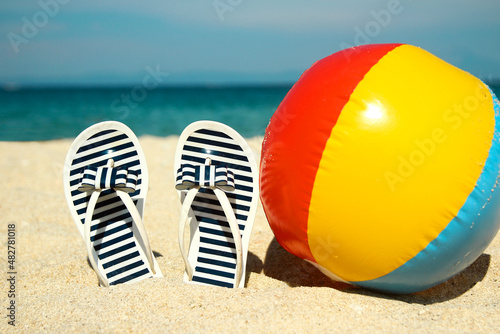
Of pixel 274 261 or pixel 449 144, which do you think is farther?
pixel 274 261

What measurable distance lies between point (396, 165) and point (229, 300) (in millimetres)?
1383

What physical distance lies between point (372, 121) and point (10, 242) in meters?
3.62

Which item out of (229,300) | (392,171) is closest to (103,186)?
(229,300)

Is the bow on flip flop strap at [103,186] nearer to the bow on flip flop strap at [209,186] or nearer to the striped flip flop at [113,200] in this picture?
the striped flip flop at [113,200]

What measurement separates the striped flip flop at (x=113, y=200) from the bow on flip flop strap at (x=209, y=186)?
0.40 m

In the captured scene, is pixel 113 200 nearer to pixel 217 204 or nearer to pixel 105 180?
pixel 105 180

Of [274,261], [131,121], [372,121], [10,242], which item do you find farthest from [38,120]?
[372,121]

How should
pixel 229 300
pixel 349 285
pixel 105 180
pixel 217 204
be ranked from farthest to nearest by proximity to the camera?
pixel 217 204 < pixel 105 180 < pixel 349 285 < pixel 229 300

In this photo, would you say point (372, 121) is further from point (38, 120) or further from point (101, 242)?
point (38, 120)

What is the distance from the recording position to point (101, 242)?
11.7ft

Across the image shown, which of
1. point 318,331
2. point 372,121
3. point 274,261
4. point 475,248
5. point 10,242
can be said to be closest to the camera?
point 318,331

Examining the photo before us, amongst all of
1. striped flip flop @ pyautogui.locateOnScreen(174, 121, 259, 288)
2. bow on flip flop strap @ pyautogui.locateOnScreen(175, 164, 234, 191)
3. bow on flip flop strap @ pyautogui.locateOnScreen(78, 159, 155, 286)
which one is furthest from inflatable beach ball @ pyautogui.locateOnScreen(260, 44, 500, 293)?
bow on flip flop strap @ pyautogui.locateOnScreen(78, 159, 155, 286)

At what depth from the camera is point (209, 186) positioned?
10.5ft

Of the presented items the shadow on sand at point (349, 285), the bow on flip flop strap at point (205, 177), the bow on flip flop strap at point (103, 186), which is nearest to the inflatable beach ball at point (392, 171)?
the shadow on sand at point (349, 285)
